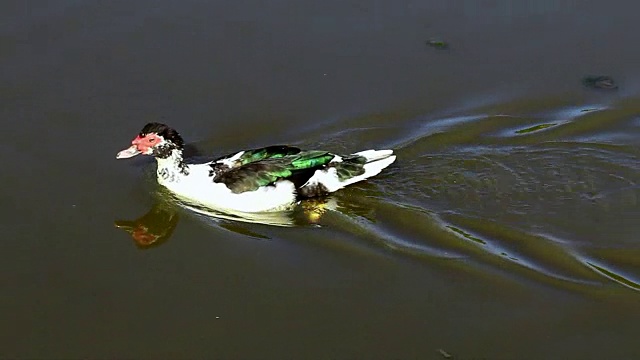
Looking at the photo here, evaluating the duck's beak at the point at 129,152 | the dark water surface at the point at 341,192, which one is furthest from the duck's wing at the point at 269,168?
the duck's beak at the point at 129,152

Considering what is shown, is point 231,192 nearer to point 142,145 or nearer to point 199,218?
point 199,218

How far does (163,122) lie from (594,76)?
4468 millimetres

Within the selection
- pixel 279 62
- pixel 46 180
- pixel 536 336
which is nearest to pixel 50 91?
pixel 46 180

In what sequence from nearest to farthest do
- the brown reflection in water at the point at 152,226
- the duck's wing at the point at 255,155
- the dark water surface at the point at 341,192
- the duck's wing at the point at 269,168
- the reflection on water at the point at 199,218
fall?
the dark water surface at the point at 341,192
the brown reflection in water at the point at 152,226
the reflection on water at the point at 199,218
the duck's wing at the point at 269,168
the duck's wing at the point at 255,155

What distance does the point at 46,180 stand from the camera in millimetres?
7434

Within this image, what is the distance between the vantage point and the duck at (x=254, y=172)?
7406 mm

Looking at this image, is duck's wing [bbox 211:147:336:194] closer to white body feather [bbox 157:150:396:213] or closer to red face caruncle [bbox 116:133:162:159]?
white body feather [bbox 157:150:396:213]

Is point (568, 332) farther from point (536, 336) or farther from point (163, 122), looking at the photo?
point (163, 122)

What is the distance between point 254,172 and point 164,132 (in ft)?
2.80

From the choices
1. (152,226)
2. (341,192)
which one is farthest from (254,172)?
(152,226)

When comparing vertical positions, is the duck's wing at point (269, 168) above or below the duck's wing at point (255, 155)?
below

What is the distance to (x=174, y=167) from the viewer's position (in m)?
7.59

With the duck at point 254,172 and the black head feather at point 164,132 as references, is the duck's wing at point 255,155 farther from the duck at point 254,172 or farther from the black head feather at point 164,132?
A: the black head feather at point 164,132

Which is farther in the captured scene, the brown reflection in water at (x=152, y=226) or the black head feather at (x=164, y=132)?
the black head feather at (x=164, y=132)
